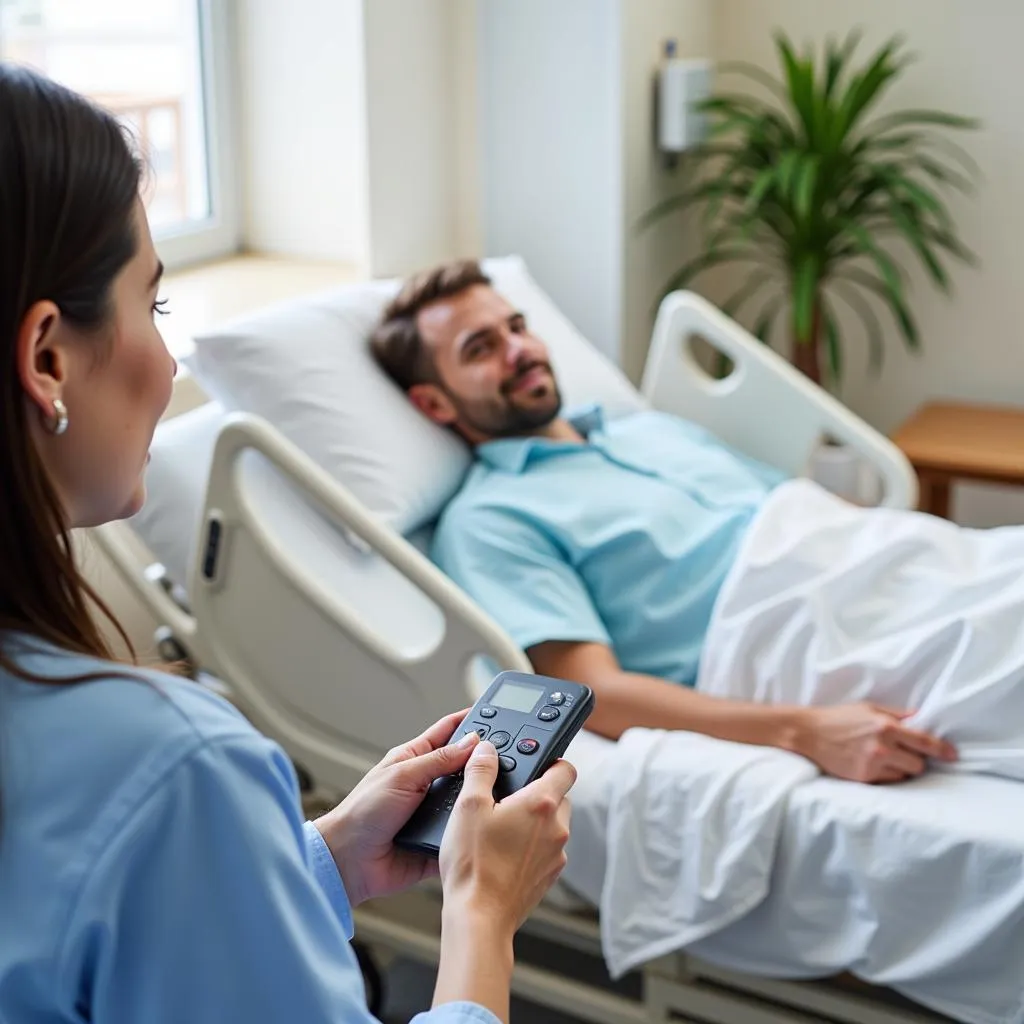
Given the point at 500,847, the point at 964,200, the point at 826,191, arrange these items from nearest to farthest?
the point at 500,847
the point at 826,191
the point at 964,200

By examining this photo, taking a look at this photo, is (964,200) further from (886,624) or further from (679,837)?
(679,837)

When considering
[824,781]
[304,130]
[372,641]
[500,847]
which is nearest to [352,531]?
[372,641]

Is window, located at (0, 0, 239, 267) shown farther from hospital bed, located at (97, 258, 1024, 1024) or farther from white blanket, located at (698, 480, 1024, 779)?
white blanket, located at (698, 480, 1024, 779)

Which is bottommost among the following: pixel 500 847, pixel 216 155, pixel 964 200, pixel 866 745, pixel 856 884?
pixel 856 884

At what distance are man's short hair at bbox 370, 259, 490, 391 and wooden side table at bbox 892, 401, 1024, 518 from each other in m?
1.02

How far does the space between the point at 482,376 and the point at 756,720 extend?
68 centimetres

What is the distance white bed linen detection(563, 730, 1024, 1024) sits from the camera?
139 cm

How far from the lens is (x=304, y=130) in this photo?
8.79 ft

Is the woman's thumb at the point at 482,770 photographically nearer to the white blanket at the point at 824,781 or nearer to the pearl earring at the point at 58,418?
the pearl earring at the point at 58,418

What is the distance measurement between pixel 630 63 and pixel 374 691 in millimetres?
1522

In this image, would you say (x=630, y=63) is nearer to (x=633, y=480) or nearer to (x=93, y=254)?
(x=633, y=480)

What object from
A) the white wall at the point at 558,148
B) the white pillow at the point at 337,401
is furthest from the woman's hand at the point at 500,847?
the white wall at the point at 558,148

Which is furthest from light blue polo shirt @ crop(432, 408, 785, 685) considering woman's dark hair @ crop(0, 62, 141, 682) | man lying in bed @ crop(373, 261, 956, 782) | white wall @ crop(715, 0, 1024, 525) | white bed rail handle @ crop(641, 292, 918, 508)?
white wall @ crop(715, 0, 1024, 525)

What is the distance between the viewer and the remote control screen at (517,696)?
974 mm
